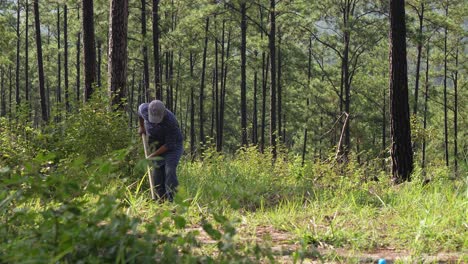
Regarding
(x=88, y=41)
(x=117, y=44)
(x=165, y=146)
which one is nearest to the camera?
(x=165, y=146)

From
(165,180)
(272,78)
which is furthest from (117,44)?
(272,78)

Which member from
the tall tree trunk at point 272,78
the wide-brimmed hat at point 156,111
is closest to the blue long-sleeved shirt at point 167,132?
the wide-brimmed hat at point 156,111

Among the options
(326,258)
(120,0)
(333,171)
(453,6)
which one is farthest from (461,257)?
(453,6)

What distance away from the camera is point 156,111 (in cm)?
621

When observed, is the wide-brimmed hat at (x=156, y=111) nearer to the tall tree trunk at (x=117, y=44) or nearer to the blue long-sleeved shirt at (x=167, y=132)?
the blue long-sleeved shirt at (x=167, y=132)

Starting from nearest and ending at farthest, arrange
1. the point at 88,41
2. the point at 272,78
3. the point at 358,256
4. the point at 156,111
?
the point at 358,256
the point at 156,111
the point at 88,41
the point at 272,78

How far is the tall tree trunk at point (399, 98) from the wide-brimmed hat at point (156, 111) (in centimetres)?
495

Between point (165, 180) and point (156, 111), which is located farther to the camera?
point (165, 180)

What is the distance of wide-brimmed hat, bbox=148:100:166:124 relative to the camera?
621 centimetres

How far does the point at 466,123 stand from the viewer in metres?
42.8

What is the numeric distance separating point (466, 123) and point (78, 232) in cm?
4624

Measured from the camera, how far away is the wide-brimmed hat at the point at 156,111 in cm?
621

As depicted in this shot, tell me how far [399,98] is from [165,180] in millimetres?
5087

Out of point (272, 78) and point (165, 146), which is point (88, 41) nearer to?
point (165, 146)
